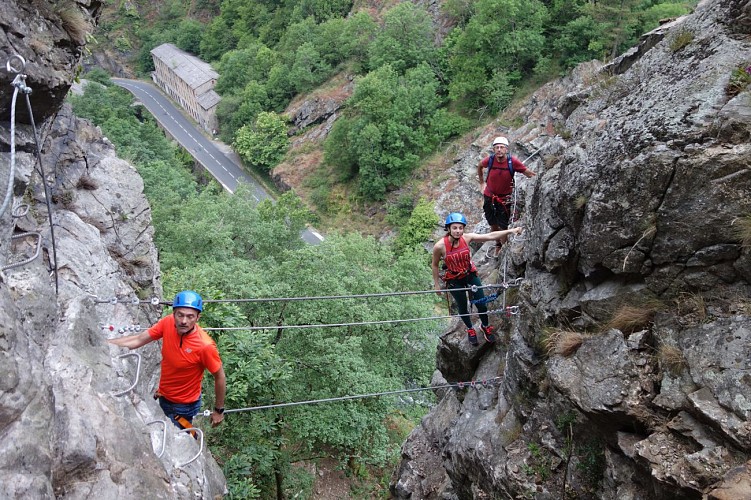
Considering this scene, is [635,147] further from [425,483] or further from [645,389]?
[425,483]

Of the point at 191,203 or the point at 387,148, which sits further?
the point at 387,148

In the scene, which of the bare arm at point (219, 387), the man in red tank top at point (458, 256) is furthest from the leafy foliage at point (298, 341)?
the bare arm at point (219, 387)

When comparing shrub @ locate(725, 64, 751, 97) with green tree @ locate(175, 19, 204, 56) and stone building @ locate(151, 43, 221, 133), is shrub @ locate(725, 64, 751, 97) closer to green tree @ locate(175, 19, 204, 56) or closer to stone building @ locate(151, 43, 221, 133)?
stone building @ locate(151, 43, 221, 133)

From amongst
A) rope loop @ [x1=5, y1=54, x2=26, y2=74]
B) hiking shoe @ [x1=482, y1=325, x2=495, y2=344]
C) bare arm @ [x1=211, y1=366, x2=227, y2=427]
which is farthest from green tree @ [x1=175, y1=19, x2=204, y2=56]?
bare arm @ [x1=211, y1=366, x2=227, y2=427]

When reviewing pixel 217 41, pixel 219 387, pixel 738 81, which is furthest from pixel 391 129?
pixel 217 41

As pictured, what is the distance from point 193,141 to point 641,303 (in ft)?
179

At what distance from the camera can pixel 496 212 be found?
34.2ft

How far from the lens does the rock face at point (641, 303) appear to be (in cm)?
520

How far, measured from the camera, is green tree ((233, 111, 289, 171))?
160 ft

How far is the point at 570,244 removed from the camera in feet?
23.8

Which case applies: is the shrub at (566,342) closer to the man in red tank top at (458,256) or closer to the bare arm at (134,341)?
the man in red tank top at (458,256)

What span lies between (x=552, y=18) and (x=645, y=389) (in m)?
37.6

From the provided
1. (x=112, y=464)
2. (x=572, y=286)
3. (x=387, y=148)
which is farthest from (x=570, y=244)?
(x=387, y=148)

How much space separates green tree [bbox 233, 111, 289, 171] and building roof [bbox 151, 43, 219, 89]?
1325 cm
